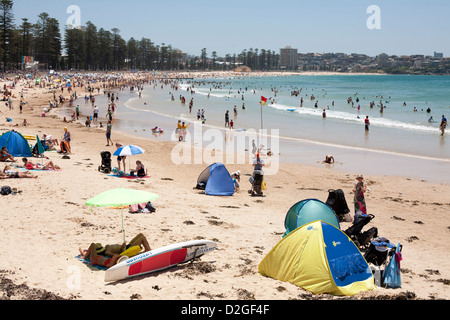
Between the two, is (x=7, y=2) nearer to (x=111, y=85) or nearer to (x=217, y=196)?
(x=111, y=85)

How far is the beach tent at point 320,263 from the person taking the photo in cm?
716

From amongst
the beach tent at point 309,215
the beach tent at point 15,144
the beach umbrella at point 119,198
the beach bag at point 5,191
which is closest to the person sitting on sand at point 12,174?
the beach bag at point 5,191

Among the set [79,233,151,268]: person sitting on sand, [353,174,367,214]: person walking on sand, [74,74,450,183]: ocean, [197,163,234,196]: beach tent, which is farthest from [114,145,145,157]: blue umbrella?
[74,74,450,183]: ocean

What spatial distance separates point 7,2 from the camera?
75.6 meters

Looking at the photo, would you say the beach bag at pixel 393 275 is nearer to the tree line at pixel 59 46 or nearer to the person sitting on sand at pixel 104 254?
the person sitting on sand at pixel 104 254

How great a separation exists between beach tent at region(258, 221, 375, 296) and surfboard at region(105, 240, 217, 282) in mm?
1258

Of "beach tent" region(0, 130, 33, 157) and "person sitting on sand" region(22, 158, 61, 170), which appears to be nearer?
"person sitting on sand" region(22, 158, 61, 170)

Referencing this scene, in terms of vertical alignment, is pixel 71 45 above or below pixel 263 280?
above

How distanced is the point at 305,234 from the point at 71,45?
357 ft

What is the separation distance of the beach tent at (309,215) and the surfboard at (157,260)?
224 cm

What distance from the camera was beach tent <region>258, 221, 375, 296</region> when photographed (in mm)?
7164

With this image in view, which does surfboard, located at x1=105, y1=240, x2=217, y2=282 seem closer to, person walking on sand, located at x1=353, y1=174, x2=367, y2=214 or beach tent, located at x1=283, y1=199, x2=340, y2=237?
beach tent, located at x1=283, y1=199, x2=340, y2=237

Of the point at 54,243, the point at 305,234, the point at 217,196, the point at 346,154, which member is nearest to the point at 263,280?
the point at 305,234

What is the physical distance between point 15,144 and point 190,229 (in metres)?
9.89
